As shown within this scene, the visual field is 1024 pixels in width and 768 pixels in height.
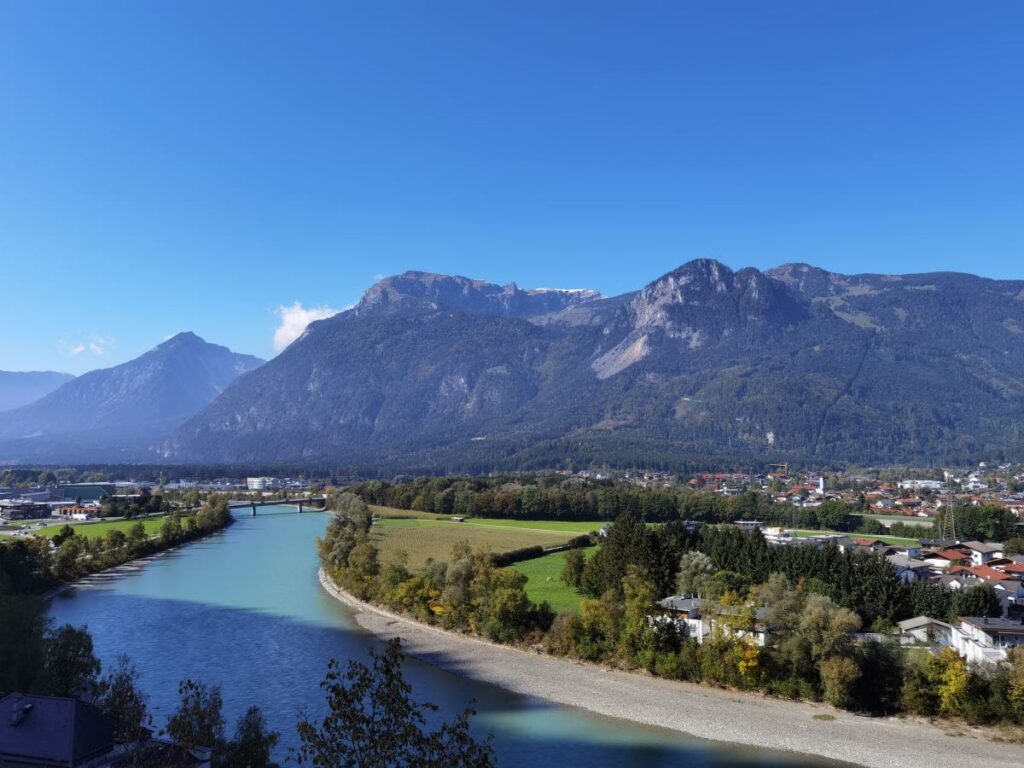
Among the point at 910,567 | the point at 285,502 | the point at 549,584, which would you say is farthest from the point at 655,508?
the point at 285,502

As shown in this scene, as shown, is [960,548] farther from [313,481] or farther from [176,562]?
[313,481]

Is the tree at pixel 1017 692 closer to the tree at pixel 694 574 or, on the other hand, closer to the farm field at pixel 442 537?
the tree at pixel 694 574

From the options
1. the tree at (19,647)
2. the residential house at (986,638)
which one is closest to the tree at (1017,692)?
the residential house at (986,638)

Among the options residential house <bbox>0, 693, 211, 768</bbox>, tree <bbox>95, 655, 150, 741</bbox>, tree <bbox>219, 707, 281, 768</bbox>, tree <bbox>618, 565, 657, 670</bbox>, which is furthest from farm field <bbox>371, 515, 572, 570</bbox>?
residential house <bbox>0, 693, 211, 768</bbox>

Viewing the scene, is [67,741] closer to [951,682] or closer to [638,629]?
[638,629]

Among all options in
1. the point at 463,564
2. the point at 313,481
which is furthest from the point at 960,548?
the point at 313,481

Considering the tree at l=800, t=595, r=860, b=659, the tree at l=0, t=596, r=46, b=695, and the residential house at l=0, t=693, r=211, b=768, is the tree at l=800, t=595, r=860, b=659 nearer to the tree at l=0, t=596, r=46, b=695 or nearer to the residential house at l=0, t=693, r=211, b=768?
the residential house at l=0, t=693, r=211, b=768
